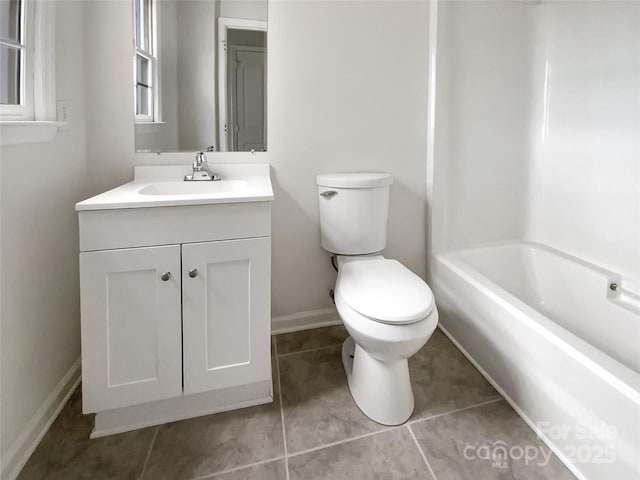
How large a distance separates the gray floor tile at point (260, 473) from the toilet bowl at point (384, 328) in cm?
38

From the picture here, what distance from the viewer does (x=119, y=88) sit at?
1577 mm

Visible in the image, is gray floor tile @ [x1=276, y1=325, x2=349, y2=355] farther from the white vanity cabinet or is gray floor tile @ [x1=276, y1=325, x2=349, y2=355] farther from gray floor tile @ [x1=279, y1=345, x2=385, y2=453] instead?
the white vanity cabinet

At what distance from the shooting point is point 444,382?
1.55 m

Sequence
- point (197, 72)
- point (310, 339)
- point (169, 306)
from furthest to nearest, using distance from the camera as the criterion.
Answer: point (310, 339) → point (197, 72) → point (169, 306)

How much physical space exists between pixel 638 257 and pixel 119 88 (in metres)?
2.38

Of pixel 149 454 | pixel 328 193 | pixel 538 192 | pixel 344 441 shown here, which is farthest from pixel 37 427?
pixel 538 192

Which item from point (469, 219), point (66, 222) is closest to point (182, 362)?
point (66, 222)

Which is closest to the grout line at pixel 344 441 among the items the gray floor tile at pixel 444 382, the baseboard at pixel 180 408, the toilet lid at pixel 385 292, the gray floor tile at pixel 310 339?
the gray floor tile at pixel 444 382

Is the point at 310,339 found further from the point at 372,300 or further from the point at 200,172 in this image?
the point at 200,172

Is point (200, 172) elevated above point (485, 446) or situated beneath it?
elevated above

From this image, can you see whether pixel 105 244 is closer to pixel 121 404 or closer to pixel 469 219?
pixel 121 404

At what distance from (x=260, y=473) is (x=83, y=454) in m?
0.59

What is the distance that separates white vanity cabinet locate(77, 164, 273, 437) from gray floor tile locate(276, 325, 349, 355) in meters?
0.44

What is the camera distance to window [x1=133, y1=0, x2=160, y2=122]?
1.58 meters
